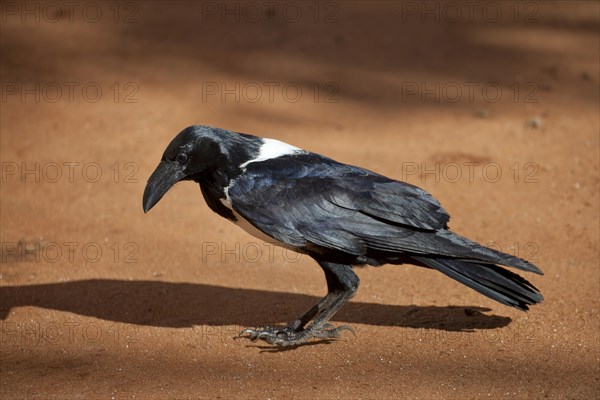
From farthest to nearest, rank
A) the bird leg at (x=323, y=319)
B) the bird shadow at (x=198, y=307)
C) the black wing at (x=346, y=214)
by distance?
the bird shadow at (x=198, y=307), the bird leg at (x=323, y=319), the black wing at (x=346, y=214)

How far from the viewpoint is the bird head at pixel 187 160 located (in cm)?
460

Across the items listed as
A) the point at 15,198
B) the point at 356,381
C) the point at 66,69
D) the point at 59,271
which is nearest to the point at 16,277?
the point at 59,271

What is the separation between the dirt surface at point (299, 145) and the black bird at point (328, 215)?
0.39m

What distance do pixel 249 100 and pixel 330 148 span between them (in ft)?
4.40

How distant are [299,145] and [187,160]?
122 inches

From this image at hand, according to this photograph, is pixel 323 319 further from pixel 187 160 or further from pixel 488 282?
pixel 187 160

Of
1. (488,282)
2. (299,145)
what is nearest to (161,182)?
(488,282)

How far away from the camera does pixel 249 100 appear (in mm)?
8555

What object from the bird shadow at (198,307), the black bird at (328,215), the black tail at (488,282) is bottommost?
the bird shadow at (198,307)

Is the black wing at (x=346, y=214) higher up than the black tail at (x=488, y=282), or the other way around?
the black wing at (x=346, y=214)

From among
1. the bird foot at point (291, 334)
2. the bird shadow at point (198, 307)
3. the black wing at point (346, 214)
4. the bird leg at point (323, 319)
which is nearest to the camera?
the black wing at point (346, 214)

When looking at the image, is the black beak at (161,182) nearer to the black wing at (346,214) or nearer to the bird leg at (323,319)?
the black wing at (346,214)

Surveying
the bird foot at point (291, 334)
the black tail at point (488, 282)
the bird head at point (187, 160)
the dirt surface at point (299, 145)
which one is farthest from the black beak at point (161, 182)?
the black tail at point (488, 282)

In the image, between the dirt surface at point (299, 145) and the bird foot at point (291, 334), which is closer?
the dirt surface at point (299, 145)
